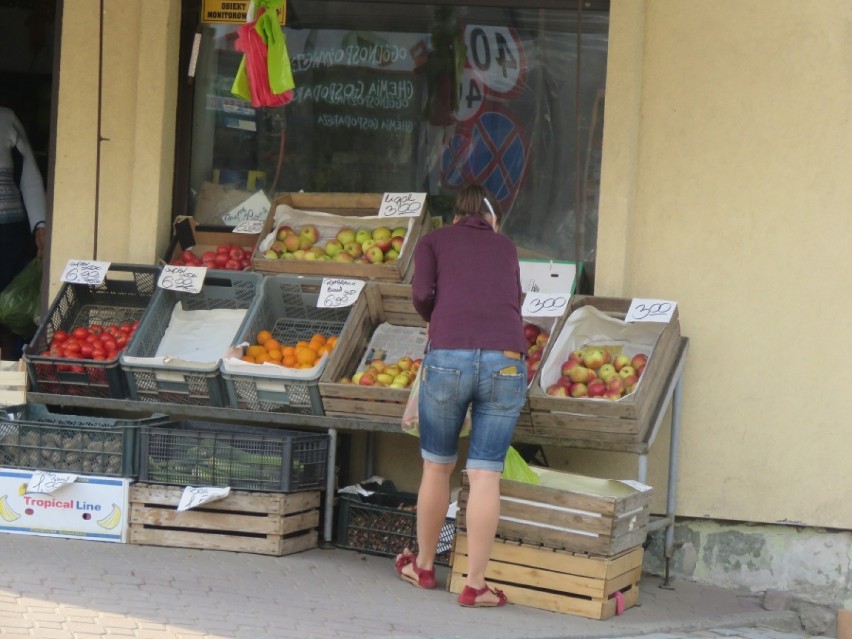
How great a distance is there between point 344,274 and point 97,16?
2221 millimetres

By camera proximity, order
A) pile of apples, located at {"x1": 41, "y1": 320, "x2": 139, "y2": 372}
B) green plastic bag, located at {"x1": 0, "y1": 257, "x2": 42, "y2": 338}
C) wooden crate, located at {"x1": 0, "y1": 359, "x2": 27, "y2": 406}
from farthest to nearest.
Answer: green plastic bag, located at {"x1": 0, "y1": 257, "x2": 42, "y2": 338} < wooden crate, located at {"x1": 0, "y1": 359, "x2": 27, "y2": 406} < pile of apples, located at {"x1": 41, "y1": 320, "x2": 139, "y2": 372}

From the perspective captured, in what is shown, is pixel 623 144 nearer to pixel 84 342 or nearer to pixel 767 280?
pixel 767 280

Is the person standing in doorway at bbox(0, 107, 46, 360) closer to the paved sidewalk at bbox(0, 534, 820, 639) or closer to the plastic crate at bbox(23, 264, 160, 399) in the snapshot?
the plastic crate at bbox(23, 264, 160, 399)

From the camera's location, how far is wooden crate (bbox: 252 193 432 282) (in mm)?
7191

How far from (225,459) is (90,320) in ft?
4.89

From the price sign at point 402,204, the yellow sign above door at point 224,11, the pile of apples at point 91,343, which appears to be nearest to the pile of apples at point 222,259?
the pile of apples at point 91,343

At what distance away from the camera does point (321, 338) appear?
7051mm

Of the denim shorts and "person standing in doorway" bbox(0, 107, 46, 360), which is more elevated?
"person standing in doorway" bbox(0, 107, 46, 360)

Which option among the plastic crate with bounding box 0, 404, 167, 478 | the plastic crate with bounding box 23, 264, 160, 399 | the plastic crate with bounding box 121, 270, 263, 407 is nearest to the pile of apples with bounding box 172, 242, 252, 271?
the plastic crate with bounding box 121, 270, 263, 407

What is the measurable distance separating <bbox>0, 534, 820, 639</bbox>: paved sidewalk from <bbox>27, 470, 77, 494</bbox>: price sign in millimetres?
254

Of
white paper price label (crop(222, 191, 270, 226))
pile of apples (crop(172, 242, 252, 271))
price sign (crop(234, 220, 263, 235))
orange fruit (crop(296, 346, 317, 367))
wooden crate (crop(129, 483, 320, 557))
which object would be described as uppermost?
white paper price label (crop(222, 191, 270, 226))

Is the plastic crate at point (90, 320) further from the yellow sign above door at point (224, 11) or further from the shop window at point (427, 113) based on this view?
the yellow sign above door at point (224, 11)

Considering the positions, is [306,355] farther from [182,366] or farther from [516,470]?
[516,470]

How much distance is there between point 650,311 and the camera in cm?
673
